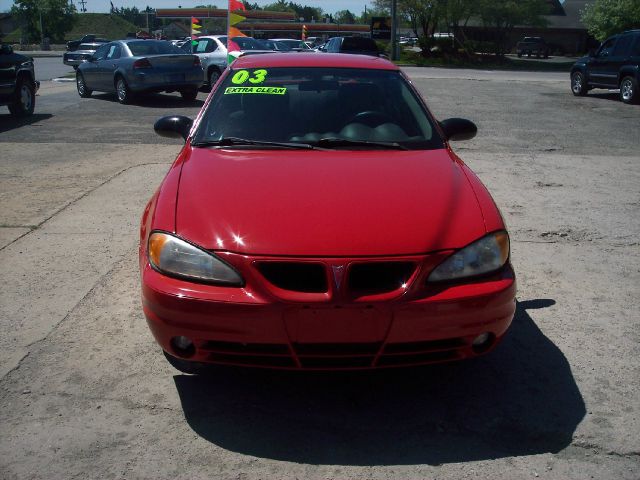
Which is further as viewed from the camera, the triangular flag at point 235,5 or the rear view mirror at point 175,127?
the triangular flag at point 235,5

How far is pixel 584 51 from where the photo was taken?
68000 millimetres

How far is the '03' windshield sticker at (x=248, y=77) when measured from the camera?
489 centimetres

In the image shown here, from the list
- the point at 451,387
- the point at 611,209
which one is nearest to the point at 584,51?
the point at 611,209

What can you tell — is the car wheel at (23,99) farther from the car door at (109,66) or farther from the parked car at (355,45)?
the parked car at (355,45)

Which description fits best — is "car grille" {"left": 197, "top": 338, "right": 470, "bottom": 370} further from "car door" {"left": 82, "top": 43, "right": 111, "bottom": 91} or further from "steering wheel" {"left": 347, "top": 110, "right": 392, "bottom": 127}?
"car door" {"left": 82, "top": 43, "right": 111, "bottom": 91}

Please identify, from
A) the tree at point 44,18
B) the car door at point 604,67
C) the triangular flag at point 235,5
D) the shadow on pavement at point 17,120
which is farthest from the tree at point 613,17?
the tree at point 44,18

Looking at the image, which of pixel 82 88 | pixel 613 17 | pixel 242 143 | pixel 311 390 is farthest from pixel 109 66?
pixel 613 17

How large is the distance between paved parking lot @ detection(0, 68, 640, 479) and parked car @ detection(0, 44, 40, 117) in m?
8.02

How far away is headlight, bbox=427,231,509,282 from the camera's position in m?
3.19

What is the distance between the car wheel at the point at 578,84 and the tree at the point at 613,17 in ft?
79.7

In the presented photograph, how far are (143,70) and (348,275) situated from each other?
50.2ft

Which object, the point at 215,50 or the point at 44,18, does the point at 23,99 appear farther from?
the point at 44,18

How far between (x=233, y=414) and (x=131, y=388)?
0.59 m

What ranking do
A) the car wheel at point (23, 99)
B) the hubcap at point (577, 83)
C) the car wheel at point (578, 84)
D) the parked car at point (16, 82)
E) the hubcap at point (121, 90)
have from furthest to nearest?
1. the hubcap at point (577, 83)
2. the car wheel at point (578, 84)
3. the hubcap at point (121, 90)
4. the car wheel at point (23, 99)
5. the parked car at point (16, 82)
